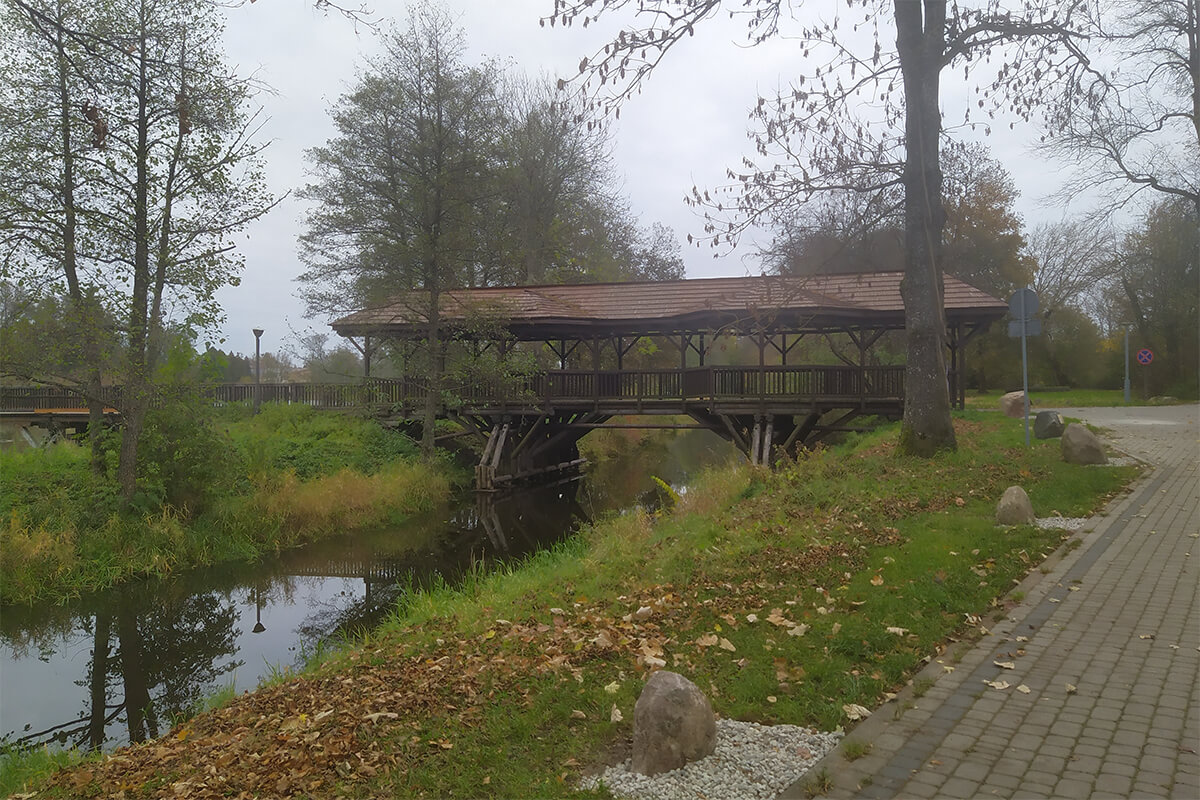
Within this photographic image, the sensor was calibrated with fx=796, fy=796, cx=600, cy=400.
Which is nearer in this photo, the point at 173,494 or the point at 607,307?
the point at 173,494

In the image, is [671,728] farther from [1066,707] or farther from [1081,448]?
[1081,448]

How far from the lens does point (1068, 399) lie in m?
30.4

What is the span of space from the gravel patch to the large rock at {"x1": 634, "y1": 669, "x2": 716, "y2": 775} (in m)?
0.05

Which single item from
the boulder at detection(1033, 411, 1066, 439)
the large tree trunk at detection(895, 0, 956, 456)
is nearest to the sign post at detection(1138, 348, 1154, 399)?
the boulder at detection(1033, 411, 1066, 439)

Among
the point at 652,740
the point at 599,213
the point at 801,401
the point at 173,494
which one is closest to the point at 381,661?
the point at 652,740

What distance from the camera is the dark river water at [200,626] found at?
768 centimetres

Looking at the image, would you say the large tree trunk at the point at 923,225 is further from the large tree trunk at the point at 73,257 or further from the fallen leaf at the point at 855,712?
the large tree trunk at the point at 73,257

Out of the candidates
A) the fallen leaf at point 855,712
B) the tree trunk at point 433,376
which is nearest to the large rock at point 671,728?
the fallen leaf at point 855,712

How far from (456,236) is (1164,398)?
25822 millimetres

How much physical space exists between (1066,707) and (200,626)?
387 inches

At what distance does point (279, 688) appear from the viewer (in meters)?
5.50

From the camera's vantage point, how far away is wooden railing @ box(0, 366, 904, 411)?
60.3ft

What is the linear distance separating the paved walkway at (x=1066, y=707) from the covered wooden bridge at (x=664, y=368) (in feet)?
39.1

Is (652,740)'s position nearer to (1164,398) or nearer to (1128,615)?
(1128,615)
